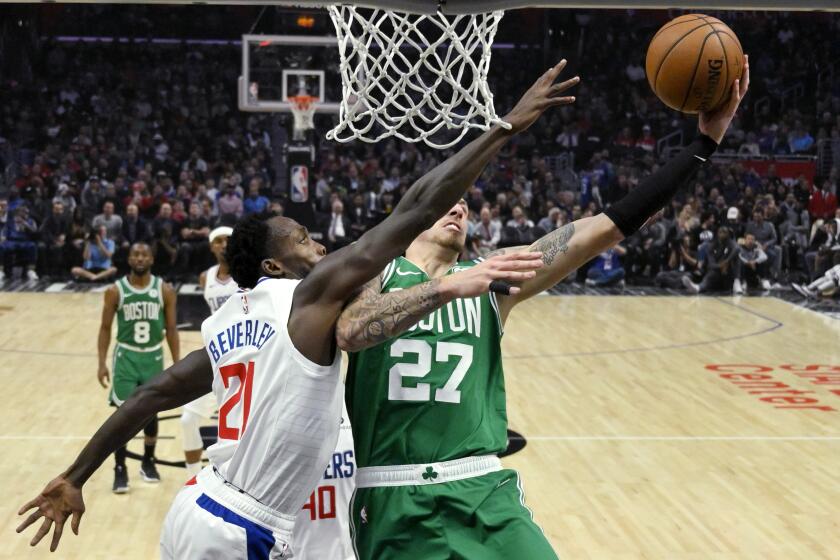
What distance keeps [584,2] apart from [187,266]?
12.7 meters

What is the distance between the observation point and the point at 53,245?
16.8 m

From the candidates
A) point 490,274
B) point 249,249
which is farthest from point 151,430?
point 490,274

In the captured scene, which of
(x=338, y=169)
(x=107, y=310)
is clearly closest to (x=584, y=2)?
(x=107, y=310)

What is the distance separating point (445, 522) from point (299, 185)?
41.8ft

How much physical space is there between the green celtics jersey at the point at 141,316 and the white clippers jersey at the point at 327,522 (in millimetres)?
3223

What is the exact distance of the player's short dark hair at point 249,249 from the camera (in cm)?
362

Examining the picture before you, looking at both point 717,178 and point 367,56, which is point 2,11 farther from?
point 367,56

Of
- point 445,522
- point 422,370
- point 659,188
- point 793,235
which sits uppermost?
point 659,188

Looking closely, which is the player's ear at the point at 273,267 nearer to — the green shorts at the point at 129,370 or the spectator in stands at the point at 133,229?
the green shorts at the point at 129,370

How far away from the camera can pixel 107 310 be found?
24.6 feet

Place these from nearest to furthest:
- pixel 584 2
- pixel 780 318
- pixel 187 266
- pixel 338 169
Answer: pixel 584 2, pixel 780 318, pixel 187 266, pixel 338 169

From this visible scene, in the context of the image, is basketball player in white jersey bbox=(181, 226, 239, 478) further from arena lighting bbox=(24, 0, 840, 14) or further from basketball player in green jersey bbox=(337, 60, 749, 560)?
basketball player in green jersey bbox=(337, 60, 749, 560)

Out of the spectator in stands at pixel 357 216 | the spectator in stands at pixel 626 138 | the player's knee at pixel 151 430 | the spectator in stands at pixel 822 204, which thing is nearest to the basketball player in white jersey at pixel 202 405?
the player's knee at pixel 151 430

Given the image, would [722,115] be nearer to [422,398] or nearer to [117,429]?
[422,398]
